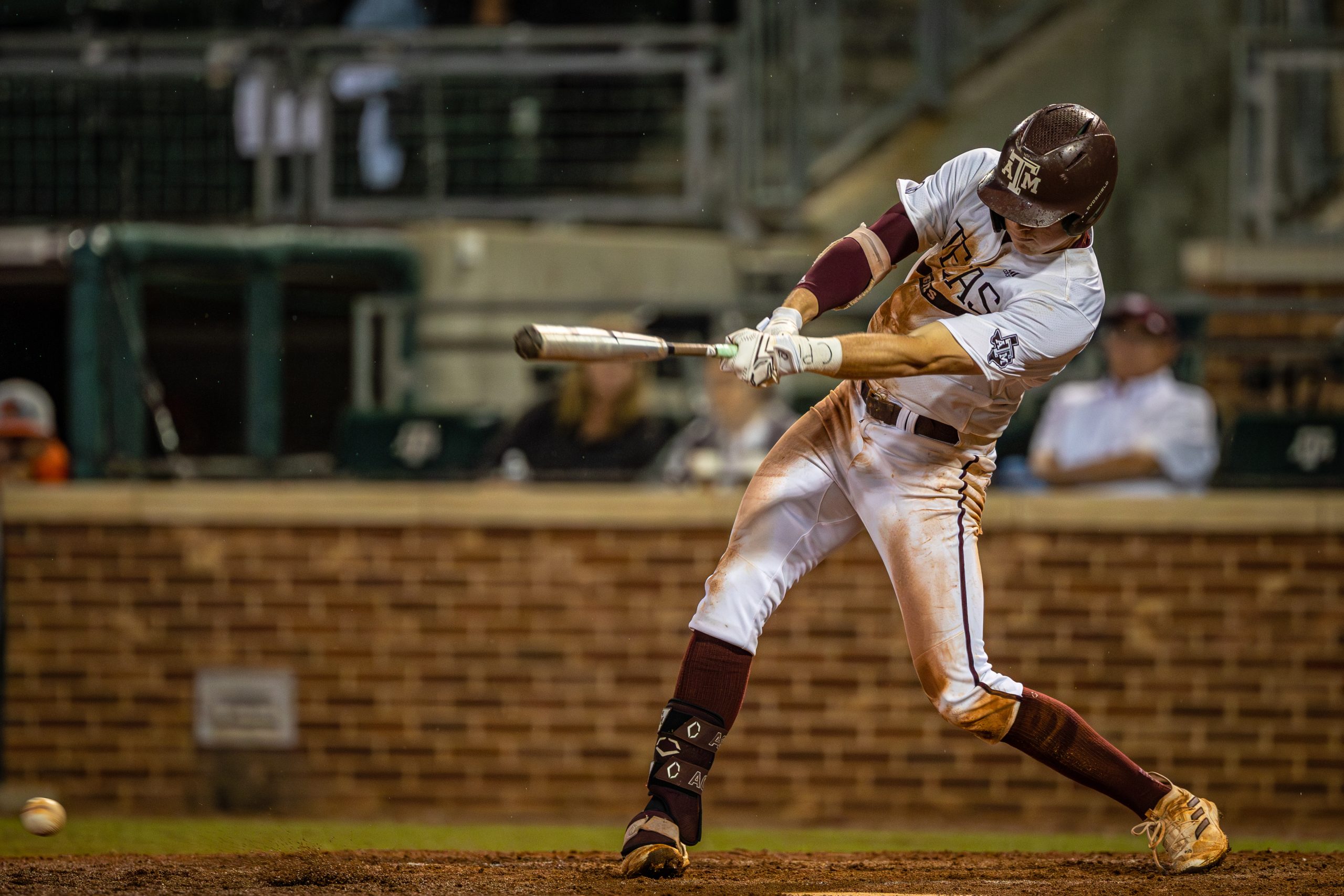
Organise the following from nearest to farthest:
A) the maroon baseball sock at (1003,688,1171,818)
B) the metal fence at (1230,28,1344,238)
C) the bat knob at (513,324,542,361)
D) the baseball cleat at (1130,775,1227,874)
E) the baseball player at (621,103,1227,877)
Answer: the bat knob at (513,324,542,361)
the baseball player at (621,103,1227,877)
the maroon baseball sock at (1003,688,1171,818)
the baseball cleat at (1130,775,1227,874)
the metal fence at (1230,28,1344,238)

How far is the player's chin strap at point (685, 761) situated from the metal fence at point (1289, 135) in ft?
14.3

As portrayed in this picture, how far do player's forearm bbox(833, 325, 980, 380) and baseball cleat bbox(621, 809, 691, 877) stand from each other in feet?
4.17

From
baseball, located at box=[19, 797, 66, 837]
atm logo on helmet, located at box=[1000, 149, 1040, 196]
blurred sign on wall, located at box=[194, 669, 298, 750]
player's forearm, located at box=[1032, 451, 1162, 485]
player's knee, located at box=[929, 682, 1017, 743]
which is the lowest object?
blurred sign on wall, located at box=[194, 669, 298, 750]

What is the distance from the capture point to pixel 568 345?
396 cm

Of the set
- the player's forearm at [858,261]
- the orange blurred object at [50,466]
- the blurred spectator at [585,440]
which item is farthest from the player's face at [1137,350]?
the orange blurred object at [50,466]

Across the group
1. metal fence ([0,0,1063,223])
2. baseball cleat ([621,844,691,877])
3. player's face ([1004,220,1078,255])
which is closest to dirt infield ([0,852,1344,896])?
baseball cleat ([621,844,691,877])

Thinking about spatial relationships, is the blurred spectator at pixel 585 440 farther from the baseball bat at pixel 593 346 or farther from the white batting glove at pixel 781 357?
the white batting glove at pixel 781 357

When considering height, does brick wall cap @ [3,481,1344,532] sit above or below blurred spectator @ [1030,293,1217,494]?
below

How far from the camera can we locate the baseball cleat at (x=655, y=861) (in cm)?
428

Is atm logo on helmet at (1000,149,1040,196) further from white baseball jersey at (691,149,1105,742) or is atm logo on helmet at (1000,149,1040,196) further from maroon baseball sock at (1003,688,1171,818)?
maroon baseball sock at (1003,688,1171,818)

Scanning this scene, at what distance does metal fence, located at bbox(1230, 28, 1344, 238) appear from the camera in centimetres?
734

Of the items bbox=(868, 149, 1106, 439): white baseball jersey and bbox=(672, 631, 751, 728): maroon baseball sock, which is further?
bbox=(672, 631, 751, 728): maroon baseball sock

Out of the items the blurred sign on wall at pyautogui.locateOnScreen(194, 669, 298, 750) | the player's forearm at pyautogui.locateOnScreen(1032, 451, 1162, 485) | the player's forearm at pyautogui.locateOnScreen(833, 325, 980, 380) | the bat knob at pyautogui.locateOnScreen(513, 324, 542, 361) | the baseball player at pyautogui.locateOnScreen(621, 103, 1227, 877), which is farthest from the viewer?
the blurred sign on wall at pyautogui.locateOnScreen(194, 669, 298, 750)

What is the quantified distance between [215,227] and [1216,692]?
16.4ft
